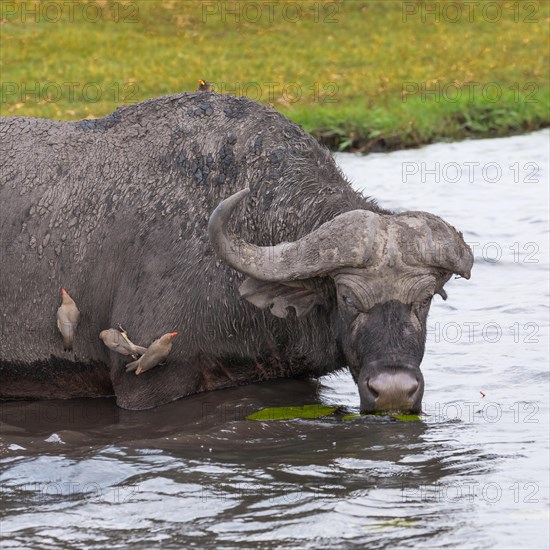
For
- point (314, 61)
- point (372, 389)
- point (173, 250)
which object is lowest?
point (372, 389)

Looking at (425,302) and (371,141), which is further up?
(371,141)

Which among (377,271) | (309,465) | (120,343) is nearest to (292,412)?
(309,465)

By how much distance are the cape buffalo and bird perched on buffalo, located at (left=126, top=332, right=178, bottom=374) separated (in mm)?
139

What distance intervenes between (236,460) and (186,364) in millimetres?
1178

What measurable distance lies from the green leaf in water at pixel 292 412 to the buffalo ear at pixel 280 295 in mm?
912

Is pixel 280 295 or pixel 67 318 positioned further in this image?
pixel 67 318

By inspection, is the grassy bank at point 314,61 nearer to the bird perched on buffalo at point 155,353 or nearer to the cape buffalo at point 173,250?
the cape buffalo at point 173,250

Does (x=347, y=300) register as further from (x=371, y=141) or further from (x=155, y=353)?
(x=371, y=141)

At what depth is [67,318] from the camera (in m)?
9.52

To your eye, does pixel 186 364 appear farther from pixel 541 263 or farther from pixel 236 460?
pixel 541 263

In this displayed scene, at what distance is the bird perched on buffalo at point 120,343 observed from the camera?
9.18 metres

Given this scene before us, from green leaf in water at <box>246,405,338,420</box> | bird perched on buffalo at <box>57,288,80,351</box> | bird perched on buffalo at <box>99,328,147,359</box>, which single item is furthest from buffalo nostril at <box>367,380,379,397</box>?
bird perched on buffalo at <box>57,288,80,351</box>

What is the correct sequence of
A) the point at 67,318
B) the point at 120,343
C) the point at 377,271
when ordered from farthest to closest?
the point at 67,318, the point at 120,343, the point at 377,271

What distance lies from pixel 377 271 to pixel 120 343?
202 cm
